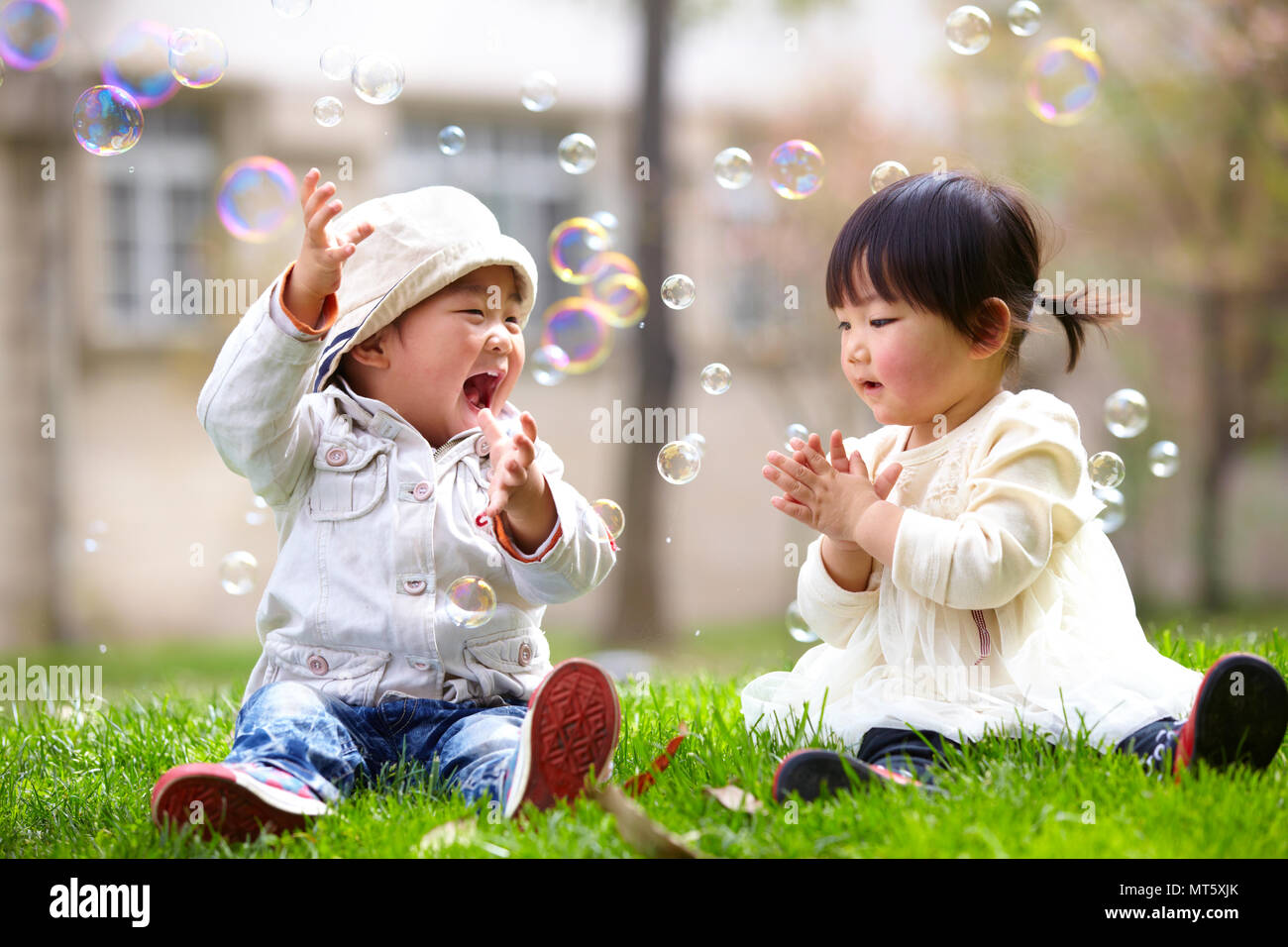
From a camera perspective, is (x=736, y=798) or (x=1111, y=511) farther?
(x=1111, y=511)

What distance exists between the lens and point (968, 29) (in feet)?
12.0

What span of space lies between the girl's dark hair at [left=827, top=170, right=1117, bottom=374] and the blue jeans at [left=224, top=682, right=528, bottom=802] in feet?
3.36

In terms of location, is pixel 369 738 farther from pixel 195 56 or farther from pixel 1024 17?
pixel 1024 17

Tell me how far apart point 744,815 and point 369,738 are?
0.75m

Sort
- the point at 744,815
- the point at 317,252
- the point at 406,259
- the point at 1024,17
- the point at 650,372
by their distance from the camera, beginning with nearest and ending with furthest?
the point at 744,815
the point at 317,252
the point at 406,259
the point at 1024,17
the point at 650,372

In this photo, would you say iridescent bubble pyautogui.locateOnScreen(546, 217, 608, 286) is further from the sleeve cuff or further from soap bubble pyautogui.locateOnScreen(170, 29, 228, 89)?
the sleeve cuff

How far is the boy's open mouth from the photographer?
8.91 feet

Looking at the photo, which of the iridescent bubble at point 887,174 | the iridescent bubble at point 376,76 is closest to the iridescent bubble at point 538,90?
the iridescent bubble at point 376,76

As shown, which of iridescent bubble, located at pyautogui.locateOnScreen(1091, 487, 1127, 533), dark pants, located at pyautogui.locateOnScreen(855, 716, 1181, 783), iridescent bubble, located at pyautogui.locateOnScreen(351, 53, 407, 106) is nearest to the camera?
dark pants, located at pyautogui.locateOnScreen(855, 716, 1181, 783)

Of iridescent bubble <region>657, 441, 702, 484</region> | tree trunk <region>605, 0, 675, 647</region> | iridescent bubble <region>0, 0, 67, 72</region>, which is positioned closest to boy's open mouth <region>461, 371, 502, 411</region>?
iridescent bubble <region>657, 441, 702, 484</region>

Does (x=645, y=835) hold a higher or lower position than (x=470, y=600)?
lower

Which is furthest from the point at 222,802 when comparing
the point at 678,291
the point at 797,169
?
the point at 797,169

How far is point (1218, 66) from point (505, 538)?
991 cm
